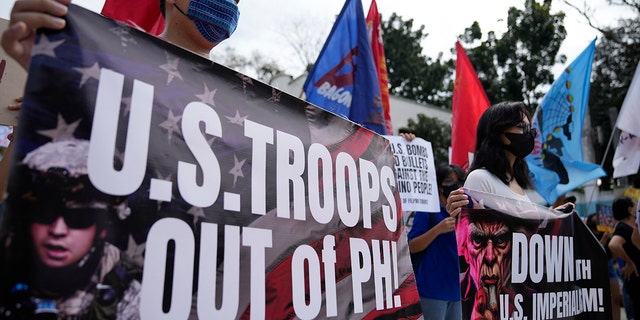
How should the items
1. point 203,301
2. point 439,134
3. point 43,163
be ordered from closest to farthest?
point 43,163 → point 203,301 → point 439,134

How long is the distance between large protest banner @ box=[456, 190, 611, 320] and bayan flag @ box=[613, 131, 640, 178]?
353cm

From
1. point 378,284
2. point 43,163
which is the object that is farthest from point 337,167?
point 43,163

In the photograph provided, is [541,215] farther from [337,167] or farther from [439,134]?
[439,134]

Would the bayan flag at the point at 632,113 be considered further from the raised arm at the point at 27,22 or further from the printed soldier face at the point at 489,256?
the raised arm at the point at 27,22

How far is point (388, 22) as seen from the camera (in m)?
37.9

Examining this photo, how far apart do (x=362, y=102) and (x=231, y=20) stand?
2563 millimetres

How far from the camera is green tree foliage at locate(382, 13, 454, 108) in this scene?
35344 millimetres

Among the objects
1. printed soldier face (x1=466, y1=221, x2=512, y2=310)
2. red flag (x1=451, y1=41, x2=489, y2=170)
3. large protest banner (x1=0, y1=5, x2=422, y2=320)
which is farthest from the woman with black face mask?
red flag (x1=451, y1=41, x2=489, y2=170)

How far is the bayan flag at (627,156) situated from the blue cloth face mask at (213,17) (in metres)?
5.63

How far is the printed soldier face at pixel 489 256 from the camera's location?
1993 millimetres

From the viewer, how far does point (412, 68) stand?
36.6m

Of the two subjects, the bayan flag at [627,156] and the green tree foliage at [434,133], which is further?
the green tree foliage at [434,133]

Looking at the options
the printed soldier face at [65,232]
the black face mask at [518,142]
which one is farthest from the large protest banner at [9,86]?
the black face mask at [518,142]

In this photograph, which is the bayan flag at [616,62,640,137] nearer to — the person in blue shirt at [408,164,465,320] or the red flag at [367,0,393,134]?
the red flag at [367,0,393,134]
